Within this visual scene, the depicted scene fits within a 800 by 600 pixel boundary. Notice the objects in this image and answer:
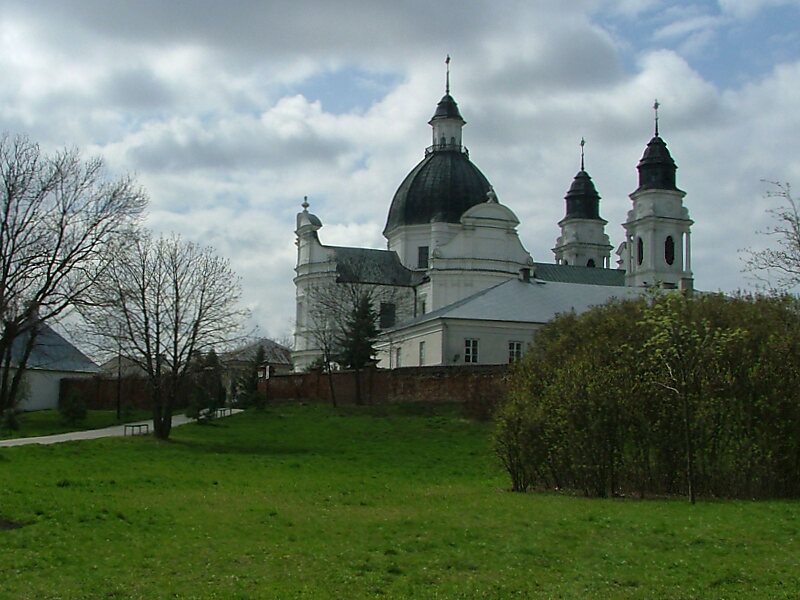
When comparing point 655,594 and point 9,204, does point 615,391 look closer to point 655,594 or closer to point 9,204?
point 655,594

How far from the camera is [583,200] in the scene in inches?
3595

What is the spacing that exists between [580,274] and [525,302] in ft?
80.5

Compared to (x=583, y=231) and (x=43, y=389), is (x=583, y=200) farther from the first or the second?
(x=43, y=389)

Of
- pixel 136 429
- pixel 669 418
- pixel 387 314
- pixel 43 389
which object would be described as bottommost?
pixel 136 429

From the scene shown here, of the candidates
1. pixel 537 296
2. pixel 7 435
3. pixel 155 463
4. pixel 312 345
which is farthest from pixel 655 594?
pixel 312 345

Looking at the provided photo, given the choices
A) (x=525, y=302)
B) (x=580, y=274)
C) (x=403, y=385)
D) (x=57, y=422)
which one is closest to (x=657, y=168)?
(x=580, y=274)

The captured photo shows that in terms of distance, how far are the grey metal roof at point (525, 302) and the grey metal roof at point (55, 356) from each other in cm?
1974

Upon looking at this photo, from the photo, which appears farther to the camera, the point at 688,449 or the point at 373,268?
the point at 373,268

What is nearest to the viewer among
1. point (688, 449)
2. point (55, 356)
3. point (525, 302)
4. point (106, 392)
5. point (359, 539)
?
point (359, 539)

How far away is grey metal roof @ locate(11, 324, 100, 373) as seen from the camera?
60188mm

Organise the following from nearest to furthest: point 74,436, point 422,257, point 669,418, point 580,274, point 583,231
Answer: point 669,418 → point 74,436 → point 422,257 → point 580,274 → point 583,231

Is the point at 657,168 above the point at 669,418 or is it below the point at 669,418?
above

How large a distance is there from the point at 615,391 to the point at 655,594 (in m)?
9.96

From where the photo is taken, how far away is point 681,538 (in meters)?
14.2
